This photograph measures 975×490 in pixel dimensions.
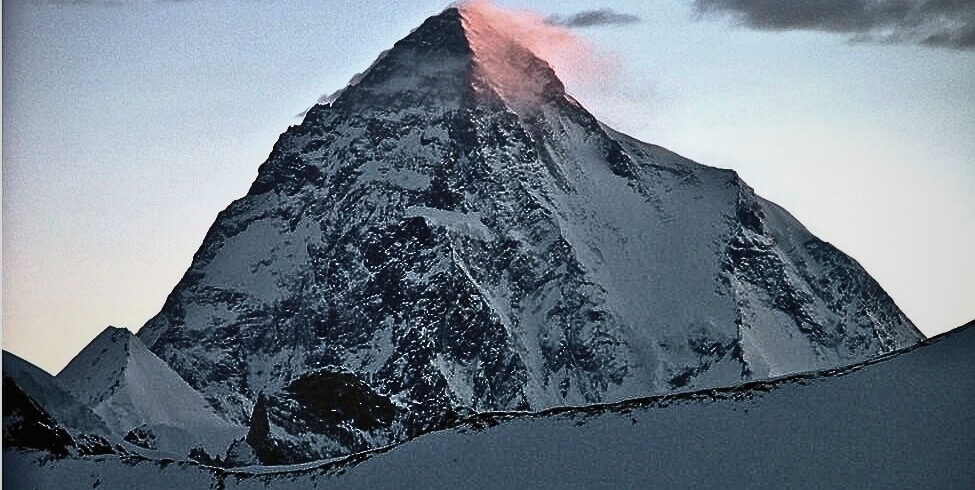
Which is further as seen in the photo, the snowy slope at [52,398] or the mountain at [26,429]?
the snowy slope at [52,398]

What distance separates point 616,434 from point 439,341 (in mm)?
134424

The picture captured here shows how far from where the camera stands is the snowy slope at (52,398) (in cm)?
4932

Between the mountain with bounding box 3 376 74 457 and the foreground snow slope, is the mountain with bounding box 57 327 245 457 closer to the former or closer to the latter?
the mountain with bounding box 3 376 74 457

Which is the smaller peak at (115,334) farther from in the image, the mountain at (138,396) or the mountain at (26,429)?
the mountain at (26,429)

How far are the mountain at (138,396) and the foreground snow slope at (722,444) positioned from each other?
47382mm

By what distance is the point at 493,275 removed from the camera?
176750 millimetres

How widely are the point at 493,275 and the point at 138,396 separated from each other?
87.1 m

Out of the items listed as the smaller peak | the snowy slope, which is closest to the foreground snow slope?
the snowy slope

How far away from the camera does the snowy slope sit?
4932cm

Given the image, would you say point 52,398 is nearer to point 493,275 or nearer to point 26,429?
point 26,429

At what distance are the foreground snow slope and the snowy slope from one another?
17646 millimetres

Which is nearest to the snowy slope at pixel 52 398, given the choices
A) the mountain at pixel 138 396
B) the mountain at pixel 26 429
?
the mountain at pixel 26 429

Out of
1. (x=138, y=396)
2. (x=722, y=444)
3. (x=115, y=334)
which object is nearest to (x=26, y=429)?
(x=722, y=444)

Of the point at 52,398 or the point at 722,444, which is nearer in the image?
the point at 722,444
